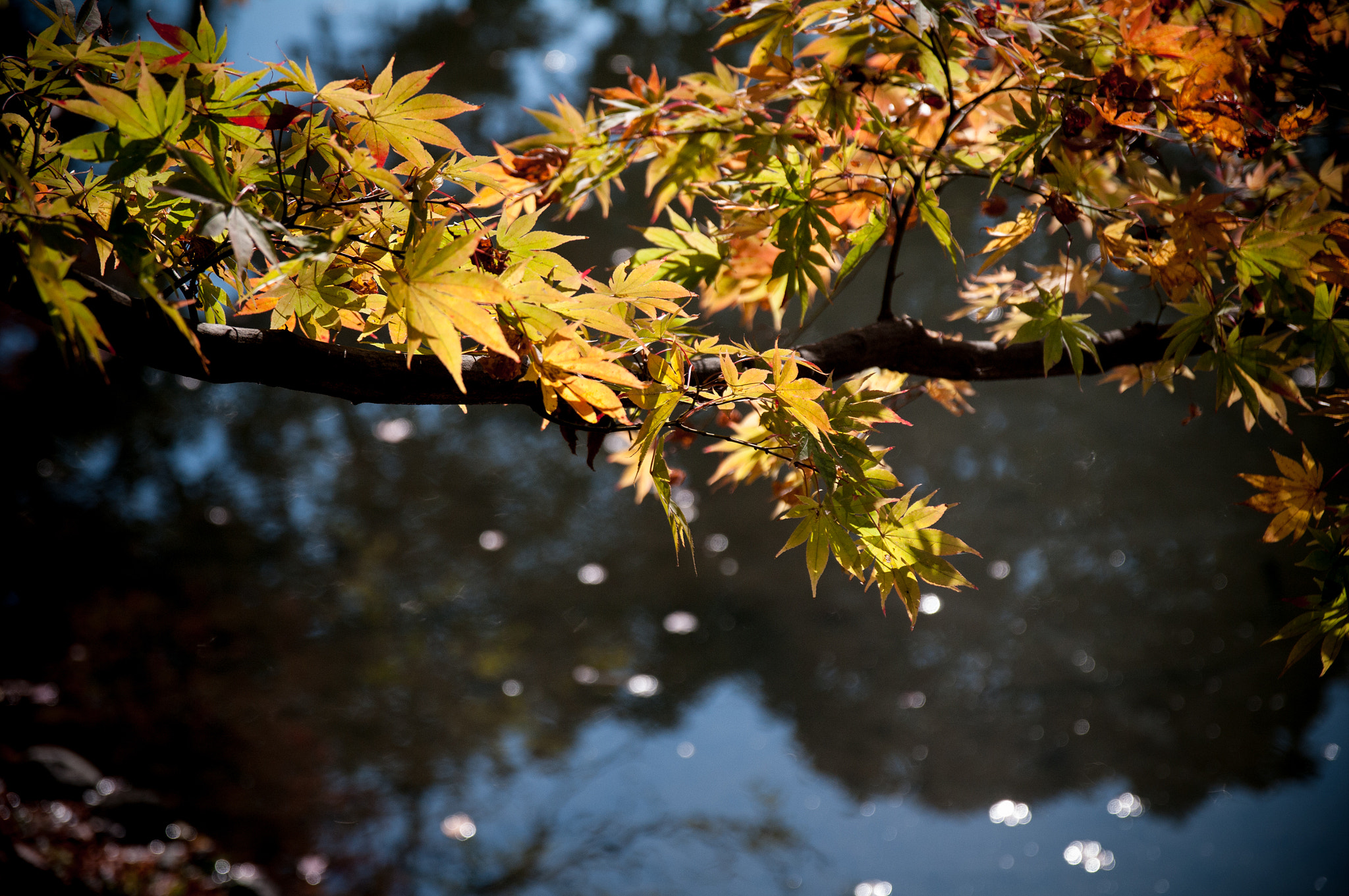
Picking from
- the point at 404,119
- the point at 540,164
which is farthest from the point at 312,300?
the point at 540,164

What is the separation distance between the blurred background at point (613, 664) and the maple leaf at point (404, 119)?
194cm

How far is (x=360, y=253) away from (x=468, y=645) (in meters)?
2.41

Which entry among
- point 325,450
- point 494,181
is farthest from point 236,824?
point 494,181

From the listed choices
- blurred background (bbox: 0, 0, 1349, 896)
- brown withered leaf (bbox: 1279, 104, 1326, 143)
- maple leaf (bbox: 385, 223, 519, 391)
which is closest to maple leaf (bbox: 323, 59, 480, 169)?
maple leaf (bbox: 385, 223, 519, 391)

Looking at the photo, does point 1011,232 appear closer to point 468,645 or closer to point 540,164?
point 540,164

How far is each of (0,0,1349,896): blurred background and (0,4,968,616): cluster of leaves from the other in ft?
5.87

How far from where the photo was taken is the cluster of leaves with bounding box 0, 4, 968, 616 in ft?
1.44

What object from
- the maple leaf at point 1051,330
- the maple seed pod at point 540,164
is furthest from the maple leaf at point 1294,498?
the maple seed pod at point 540,164

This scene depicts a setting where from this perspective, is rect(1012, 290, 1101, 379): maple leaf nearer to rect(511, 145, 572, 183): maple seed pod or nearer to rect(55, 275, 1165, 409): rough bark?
rect(55, 275, 1165, 409): rough bark

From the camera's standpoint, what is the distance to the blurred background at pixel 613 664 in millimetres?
2262

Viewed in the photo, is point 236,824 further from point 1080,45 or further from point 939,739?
point 1080,45

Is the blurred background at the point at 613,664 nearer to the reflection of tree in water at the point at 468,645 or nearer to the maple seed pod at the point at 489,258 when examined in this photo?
the reflection of tree in water at the point at 468,645

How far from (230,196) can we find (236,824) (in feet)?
9.14

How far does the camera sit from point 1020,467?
2746 millimetres
